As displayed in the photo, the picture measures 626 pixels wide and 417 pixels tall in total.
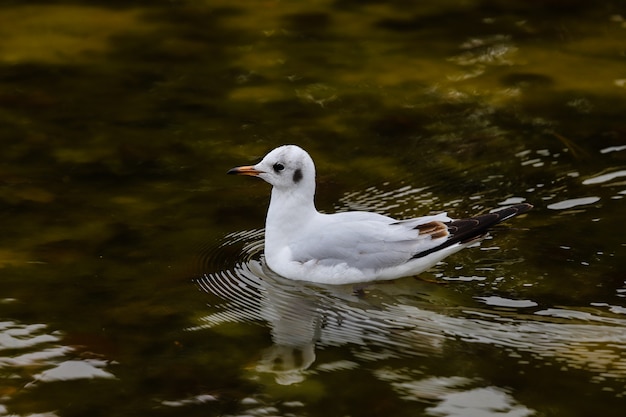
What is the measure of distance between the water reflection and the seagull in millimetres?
94

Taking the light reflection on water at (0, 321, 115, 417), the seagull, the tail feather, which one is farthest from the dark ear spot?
the light reflection on water at (0, 321, 115, 417)

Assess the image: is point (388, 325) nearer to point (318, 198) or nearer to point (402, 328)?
point (402, 328)

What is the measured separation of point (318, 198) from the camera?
7.66 metres

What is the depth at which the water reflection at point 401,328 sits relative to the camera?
5.58m

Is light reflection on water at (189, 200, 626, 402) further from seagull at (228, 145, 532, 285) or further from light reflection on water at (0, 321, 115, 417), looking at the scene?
light reflection on water at (0, 321, 115, 417)

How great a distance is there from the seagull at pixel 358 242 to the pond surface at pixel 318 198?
111mm

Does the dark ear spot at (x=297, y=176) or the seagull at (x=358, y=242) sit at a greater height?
the dark ear spot at (x=297, y=176)

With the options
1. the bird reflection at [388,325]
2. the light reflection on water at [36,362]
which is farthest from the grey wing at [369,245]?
the light reflection on water at [36,362]

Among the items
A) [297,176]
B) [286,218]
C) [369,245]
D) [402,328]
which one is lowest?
[402,328]

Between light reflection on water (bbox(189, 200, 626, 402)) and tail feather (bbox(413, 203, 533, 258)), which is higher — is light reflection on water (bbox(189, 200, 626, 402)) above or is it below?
below

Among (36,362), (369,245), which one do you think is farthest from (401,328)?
(36,362)

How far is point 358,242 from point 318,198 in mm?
1245

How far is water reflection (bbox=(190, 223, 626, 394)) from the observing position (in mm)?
5582

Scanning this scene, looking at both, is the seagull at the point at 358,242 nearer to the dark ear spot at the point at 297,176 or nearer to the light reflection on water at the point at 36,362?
the dark ear spot at the point at 297,176
